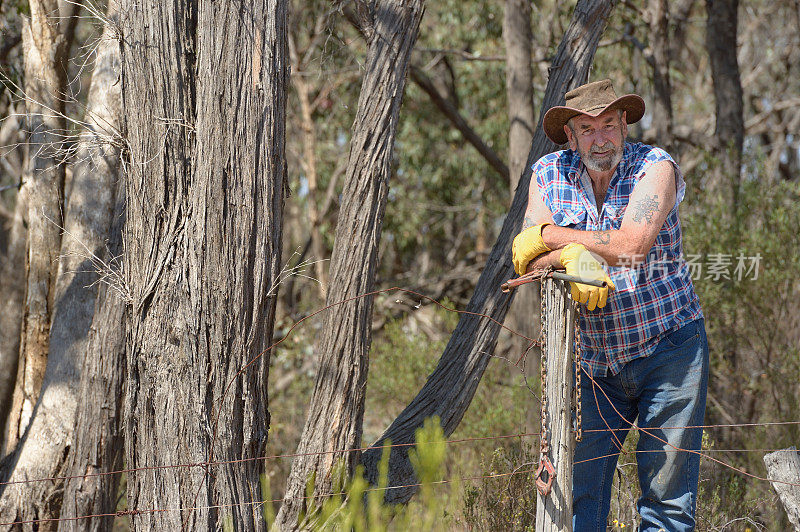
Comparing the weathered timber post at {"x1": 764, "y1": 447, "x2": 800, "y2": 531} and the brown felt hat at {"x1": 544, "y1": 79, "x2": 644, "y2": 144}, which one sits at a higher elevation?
the brown felt hat at {"x1": 544, "y1": 79, "x2": 644, "y2": 144}

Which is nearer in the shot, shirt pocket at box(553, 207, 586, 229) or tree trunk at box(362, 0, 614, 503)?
shirt pocket at box(553, 207, 586, 229)

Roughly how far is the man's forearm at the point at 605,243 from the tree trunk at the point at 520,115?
14.2 ft

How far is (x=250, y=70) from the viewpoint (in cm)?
326

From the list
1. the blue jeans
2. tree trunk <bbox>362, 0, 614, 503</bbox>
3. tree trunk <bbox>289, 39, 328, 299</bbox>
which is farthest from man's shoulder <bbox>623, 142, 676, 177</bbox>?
tree trunk <bbox>289, 39, 328, 299</bbox>

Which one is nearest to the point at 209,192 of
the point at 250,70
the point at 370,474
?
the point at 250,70

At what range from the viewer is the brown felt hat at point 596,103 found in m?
2.97

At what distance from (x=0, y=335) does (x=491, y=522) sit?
4954 millimetres

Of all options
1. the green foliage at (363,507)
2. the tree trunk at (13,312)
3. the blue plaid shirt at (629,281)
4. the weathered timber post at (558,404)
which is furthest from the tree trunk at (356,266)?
the tree trunk at (13,312)

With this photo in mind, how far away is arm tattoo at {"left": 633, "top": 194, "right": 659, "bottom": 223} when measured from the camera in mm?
2746

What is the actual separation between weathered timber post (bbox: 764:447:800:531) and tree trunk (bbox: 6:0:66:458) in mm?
4367

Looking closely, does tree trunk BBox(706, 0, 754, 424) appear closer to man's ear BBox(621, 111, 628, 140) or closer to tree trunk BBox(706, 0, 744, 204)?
tree trunk BBox(706, 0, 744, 204)

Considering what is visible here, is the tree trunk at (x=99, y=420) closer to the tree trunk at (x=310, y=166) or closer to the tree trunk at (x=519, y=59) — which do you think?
the tree trunk at (x=519, y=59)

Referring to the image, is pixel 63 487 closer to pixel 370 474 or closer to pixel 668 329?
pixel 370 474

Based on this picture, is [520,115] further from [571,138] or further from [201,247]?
[201,247]
